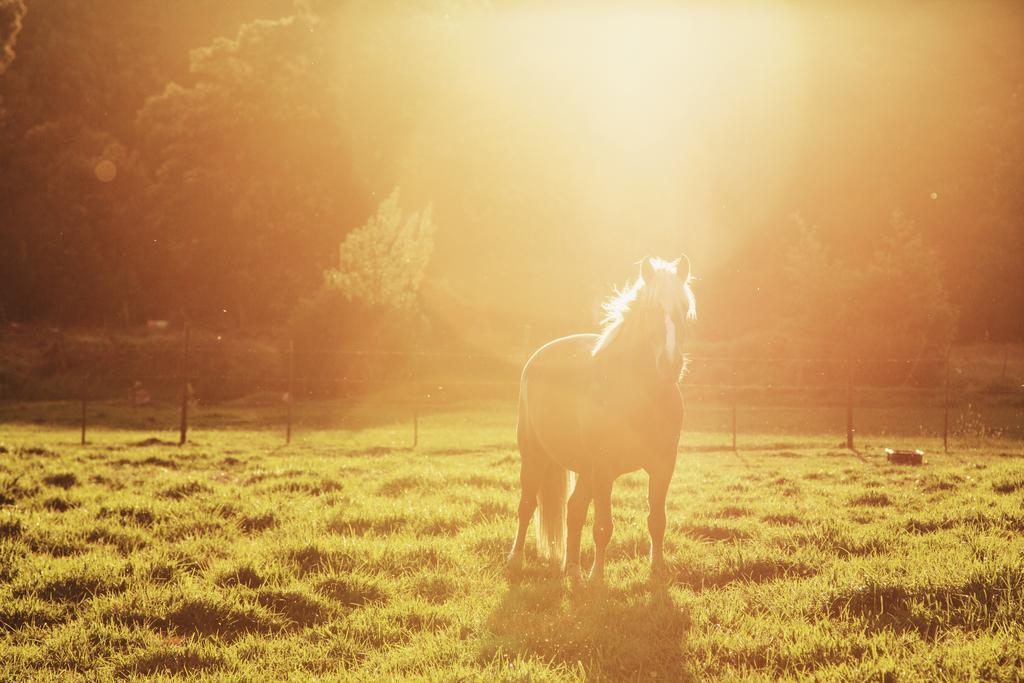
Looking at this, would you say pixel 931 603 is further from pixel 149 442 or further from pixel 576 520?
pixel 149 442

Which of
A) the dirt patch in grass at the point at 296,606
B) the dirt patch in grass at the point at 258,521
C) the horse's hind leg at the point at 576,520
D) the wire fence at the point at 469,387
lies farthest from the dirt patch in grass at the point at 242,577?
the wire fence at the point at 469,387

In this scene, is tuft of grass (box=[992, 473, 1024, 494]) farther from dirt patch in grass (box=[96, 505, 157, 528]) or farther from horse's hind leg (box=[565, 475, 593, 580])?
dirt patch in grass (box=[96, 505, 157, 528])

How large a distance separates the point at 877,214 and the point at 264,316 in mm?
36953

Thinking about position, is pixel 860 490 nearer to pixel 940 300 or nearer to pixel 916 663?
pixel 916 663

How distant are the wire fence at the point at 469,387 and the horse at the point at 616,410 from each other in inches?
744

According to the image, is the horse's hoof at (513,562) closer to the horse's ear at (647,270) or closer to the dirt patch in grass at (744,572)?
the dirt patch in grass at (744,572)

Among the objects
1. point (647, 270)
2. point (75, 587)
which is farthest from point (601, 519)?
point (75, 587)

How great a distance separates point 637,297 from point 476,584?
2.72 metres

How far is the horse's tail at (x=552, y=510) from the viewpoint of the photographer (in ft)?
25.0

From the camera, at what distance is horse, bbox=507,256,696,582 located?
6199 millimetres

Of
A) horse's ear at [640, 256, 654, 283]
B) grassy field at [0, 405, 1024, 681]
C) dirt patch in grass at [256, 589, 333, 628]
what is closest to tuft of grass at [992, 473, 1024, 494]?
grassy field at [0, 405, 1024, 681]

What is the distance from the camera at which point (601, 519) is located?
22.2ft

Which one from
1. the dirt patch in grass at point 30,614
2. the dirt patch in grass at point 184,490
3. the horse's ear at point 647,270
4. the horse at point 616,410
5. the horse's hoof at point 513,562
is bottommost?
the dirt patch in grass at point 30,614

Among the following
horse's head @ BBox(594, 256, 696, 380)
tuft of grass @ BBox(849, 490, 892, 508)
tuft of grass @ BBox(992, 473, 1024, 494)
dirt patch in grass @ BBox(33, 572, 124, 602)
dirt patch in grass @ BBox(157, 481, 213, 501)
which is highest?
horse's head @ BBox(594, 256, 696, 380)
